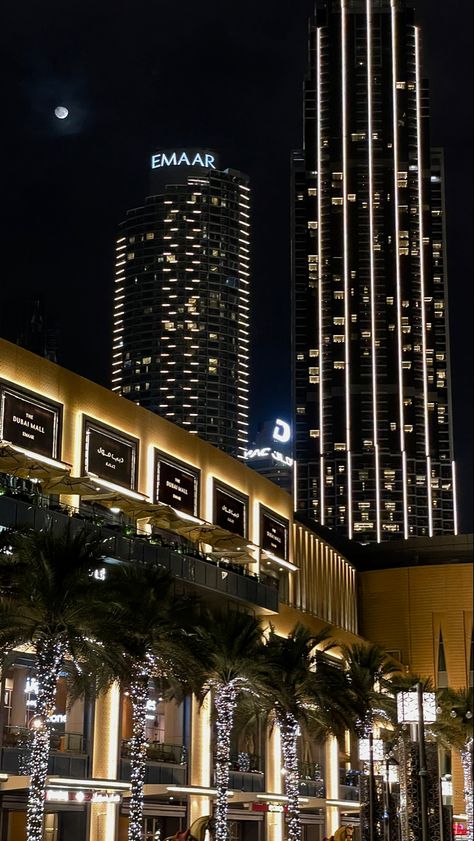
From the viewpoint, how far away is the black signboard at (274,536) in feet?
251

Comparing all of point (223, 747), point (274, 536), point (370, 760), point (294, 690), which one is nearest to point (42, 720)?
point (223, 747)

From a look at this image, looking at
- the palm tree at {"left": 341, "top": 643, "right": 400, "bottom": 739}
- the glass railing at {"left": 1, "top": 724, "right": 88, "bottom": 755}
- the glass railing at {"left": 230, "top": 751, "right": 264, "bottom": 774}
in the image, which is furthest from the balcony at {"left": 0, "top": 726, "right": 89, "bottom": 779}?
the glass railing at {"left": 230, "top": 751, "right": 264, "bottom": 774}

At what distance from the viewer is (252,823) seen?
230ft

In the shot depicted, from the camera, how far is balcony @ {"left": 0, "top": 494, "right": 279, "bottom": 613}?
48.3 metres

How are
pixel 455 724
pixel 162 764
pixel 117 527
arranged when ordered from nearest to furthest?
pixel 117 527 < pixel 162 764 < pixel 455 724

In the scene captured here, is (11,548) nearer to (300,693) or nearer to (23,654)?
(23,654)

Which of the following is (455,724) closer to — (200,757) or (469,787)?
(469,787)

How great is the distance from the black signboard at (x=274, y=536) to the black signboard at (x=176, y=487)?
9.32 metres

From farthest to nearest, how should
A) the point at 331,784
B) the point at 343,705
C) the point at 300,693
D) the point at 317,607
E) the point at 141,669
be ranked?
1. the point at 317,607
2. the point at 331,784
3. the point at 343,705
4. the point at 300,693
5. the point at 141,669

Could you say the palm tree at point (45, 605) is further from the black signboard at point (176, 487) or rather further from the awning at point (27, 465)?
the black signboard at point (176, 487)

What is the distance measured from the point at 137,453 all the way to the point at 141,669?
2005cm

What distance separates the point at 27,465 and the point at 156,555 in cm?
778

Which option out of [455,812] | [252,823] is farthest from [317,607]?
[455,812]

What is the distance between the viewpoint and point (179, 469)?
219 ft
